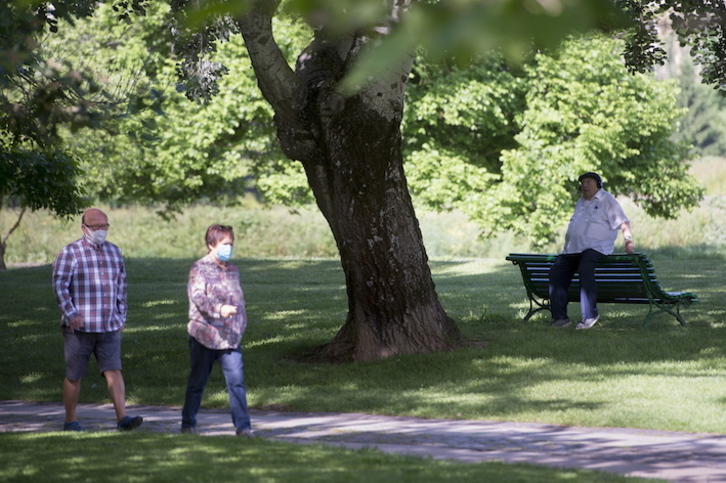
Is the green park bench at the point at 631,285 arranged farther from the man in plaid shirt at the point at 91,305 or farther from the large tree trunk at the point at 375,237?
the man in plaid shirt at the point at 91,305

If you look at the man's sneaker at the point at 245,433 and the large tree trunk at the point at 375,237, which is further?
the large tree trunk at the point at 375,237

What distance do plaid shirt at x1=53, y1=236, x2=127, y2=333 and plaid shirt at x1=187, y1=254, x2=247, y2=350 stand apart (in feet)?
2.66

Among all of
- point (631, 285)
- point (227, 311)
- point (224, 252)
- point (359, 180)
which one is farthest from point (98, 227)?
point (631, 285)

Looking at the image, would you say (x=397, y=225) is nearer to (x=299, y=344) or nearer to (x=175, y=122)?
(x=299, y=344)

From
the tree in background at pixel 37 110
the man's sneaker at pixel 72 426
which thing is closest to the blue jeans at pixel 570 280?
the tree in background at pixel 37 110

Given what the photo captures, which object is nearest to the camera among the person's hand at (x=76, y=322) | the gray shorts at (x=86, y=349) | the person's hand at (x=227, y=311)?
the person's hand at (x=227, y=311)

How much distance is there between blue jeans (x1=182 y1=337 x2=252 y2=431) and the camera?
7.15 m

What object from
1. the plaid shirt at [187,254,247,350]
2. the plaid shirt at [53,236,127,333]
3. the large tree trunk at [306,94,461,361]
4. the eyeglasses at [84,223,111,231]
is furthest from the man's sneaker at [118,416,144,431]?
the large tree trunk at [306,94,461,361]

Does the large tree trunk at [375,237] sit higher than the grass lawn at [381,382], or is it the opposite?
the large tree trunk at [375,237]

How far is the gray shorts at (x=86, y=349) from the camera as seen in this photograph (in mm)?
7723

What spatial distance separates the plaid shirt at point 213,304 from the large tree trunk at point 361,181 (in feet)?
11.5

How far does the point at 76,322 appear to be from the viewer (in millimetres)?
7578

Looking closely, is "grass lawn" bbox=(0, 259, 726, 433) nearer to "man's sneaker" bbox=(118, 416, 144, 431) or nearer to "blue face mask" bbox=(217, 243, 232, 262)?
"man's sneaker" bbox=(118, 416, 144, 431)

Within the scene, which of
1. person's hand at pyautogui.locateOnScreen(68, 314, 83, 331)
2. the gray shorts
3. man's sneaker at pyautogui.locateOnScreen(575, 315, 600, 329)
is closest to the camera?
person's hand at pyautogui.locateOnScreen(68, 314, 83, 331)
